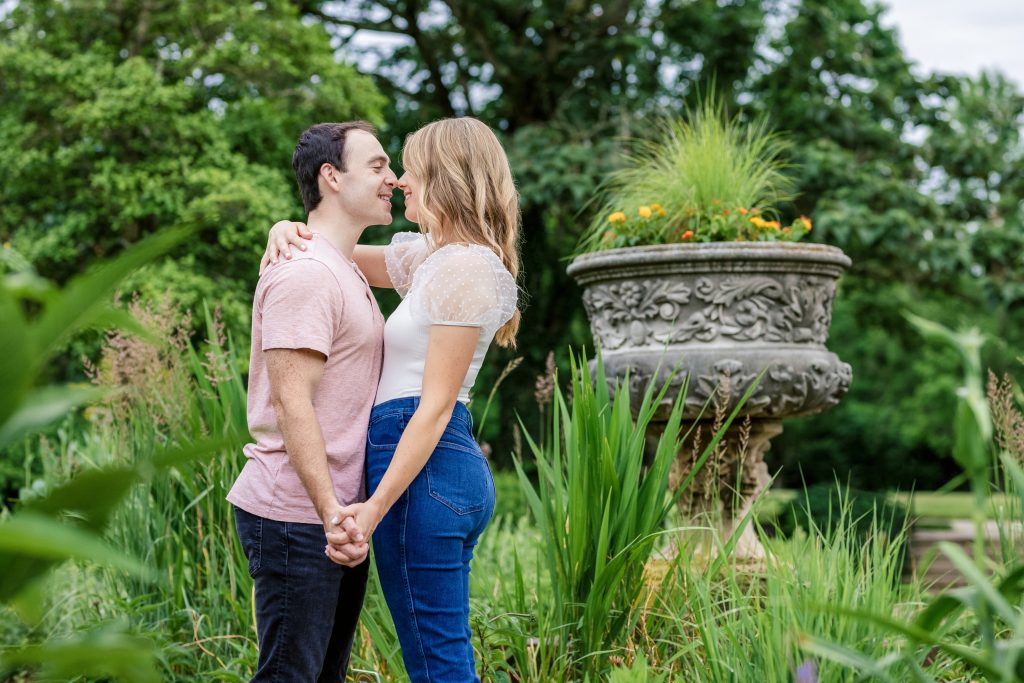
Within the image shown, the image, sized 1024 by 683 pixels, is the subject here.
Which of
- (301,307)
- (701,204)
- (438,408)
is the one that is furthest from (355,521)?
(701,204)

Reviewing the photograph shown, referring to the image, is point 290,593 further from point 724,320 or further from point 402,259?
point 724,320

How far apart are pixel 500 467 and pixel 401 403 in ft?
26.4

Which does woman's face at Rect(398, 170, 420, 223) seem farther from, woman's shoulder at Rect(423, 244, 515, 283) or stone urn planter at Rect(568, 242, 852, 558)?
stone urn planter at Rect(568, 242, 852, 558)

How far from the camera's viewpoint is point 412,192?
2.09m

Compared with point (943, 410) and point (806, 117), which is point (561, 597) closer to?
point (806, 117)

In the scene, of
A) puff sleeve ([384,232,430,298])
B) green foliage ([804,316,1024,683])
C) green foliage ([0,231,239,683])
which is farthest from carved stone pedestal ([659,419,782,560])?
green foliage ([0,231,239,683])

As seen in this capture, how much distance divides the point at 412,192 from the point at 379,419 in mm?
479

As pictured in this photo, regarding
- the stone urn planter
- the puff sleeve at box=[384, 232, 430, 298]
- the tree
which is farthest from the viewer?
the tree

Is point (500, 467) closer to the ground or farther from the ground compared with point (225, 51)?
closer to the ground

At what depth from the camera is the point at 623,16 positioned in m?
9.87

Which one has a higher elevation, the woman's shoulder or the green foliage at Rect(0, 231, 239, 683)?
the woman's shoulder

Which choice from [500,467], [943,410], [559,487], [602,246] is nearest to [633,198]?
[602,246]

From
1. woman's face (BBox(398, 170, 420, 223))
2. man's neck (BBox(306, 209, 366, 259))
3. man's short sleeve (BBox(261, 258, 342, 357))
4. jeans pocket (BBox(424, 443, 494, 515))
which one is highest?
woman's face (BBox(398, 170, 420, 223))

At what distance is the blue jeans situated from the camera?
1893 millimetres
